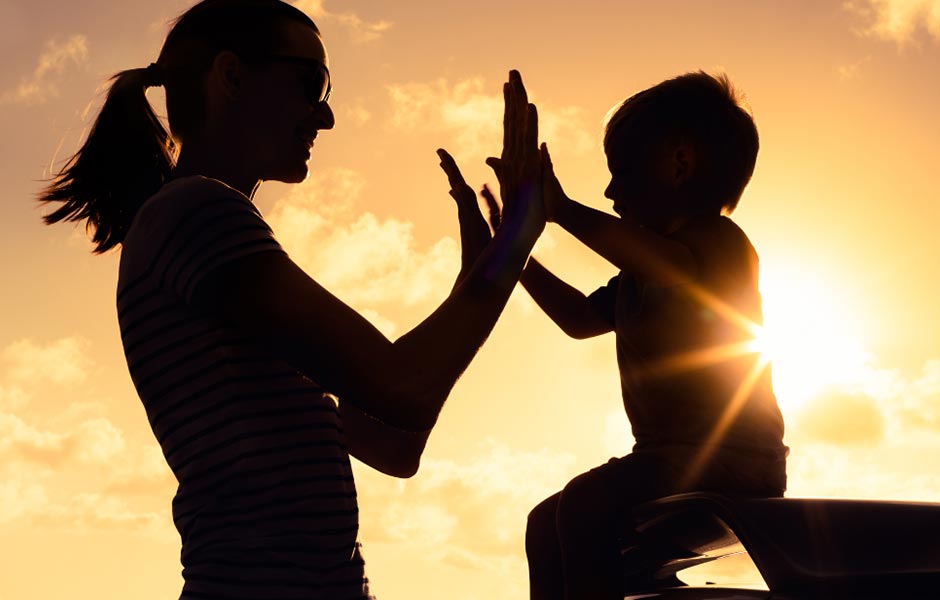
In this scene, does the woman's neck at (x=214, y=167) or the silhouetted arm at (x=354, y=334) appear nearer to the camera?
the silhouetted arm at (x=354, y=334)

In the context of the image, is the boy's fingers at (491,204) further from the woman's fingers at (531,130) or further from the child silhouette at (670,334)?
the woman's fingers at (531,130)

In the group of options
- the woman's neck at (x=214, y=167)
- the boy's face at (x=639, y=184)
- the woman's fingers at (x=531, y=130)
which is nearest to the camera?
the woman's neck at (x=214, y=167)

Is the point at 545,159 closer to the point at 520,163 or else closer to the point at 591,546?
the point at 520,163

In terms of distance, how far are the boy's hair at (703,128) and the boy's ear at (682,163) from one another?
0.03 m

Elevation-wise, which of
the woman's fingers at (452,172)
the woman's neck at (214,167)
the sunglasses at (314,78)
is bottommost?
the woman's neck at (214,167)

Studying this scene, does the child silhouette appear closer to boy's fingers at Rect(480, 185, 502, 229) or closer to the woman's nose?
boy's fingers at Rect(480, 185, 502, 229)

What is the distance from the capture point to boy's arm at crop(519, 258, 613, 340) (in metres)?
4.15

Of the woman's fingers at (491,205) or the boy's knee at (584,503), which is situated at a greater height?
the woman's fingers at (491,205)

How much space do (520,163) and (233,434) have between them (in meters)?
1.17

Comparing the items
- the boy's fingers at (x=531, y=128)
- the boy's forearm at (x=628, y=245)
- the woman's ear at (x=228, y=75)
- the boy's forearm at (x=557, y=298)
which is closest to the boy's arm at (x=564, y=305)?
the boy's forearm at (x=557, y=298)

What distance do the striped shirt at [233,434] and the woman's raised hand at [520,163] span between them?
71cm

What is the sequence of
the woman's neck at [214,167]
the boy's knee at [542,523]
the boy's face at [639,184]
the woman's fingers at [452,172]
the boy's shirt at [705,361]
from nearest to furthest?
the woman's neck at [214,167] < the boy's shirt at [705,361] < the woman's fingers at [452,172] < the boy's knee at [542,523] < the boy's face at [639,184]

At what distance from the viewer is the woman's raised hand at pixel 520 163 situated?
7.57 ft

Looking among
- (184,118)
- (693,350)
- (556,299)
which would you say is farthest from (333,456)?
(556,299)
